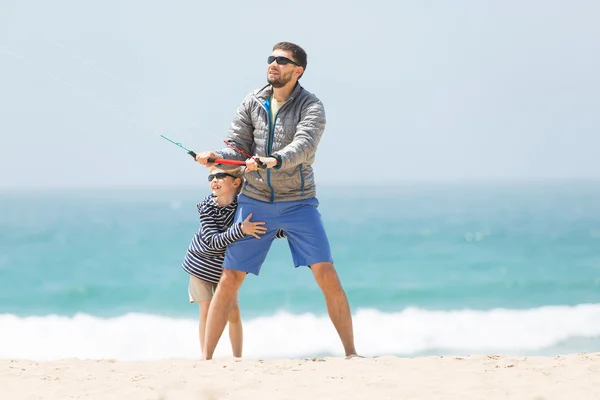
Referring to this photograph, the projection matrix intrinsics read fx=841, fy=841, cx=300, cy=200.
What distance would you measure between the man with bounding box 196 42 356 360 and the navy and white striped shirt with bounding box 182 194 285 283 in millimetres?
78

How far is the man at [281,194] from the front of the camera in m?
4.58

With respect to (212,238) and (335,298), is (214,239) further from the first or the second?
(335,298)

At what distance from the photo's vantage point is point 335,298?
465 cm

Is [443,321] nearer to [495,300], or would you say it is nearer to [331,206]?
[495,300]

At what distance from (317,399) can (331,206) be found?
1343 inches

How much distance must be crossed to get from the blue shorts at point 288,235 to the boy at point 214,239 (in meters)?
0.09

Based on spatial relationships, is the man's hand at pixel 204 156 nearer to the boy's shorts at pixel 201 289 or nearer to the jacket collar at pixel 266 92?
the jacket collar at pixel 266 92

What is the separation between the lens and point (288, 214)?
4.64 m

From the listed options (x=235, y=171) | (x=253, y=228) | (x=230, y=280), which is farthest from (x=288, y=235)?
(x=235, y=171)

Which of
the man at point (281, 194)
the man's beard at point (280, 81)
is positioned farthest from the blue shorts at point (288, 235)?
the man's beard at point (280, 81)

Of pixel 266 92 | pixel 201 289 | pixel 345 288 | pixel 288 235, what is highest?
pixel 266 92

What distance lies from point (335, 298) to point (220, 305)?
0.65m

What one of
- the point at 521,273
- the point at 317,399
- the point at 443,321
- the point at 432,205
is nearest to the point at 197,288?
the point at 317,399

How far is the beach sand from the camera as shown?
3934 millimetres
